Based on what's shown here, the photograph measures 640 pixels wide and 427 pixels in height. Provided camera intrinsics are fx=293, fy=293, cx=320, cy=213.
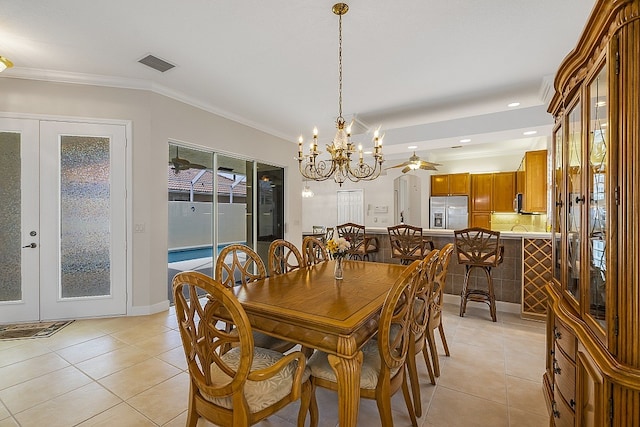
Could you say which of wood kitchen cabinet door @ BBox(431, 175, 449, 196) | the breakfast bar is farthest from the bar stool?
wood kitchen cabinet door @ BBox(431, 175, 449, 196)

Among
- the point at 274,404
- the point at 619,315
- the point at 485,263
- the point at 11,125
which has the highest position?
the point at 11,125

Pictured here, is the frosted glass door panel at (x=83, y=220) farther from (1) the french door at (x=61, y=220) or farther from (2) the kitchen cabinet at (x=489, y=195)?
(2) the kitchen cabinet at (x=489, y=195)

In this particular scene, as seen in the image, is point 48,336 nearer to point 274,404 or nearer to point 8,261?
point 8,261

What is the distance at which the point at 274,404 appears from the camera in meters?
1.33

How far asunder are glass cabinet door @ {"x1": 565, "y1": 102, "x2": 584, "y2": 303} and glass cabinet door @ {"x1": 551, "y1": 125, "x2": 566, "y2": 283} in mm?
137

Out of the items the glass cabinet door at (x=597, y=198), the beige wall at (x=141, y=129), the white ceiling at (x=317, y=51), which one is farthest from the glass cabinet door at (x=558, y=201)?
the beige wall at (x=141, y=129)

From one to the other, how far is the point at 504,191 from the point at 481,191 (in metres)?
0.45

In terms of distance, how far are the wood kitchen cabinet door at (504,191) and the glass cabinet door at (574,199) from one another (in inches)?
214

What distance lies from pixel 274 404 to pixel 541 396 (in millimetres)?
1887

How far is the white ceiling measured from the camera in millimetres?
2205

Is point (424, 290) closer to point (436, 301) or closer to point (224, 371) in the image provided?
point (436, 301)

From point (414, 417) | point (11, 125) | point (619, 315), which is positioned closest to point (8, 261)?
point (11, 125)

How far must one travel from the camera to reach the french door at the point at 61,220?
3217 mm

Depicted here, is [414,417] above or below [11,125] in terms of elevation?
below
